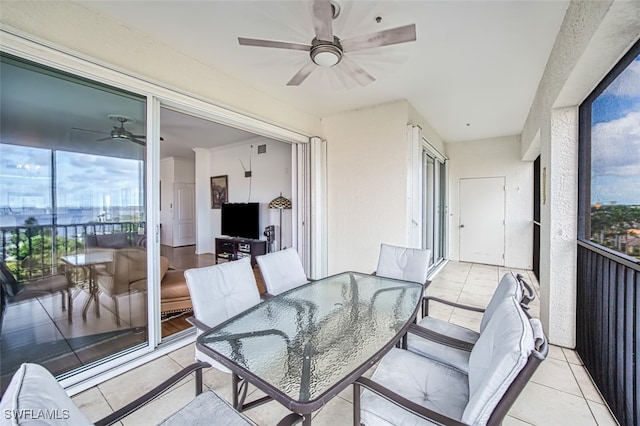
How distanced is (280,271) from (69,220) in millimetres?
1590

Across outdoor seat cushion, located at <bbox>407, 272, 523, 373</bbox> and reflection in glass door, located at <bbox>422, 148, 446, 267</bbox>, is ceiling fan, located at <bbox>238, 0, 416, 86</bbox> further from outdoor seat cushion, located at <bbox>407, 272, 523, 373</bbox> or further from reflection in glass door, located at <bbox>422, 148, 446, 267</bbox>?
reflection in glass door, located at <bbox>422, 148, 446, 267</bbox>

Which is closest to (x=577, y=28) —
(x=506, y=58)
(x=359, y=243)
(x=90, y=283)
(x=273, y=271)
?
(x=506, y=58)

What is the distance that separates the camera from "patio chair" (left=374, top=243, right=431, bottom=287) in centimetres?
245

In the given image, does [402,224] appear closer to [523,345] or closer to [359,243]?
[359,243]

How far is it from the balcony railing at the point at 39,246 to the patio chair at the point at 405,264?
8.25 feet

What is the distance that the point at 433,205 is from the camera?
201 inches

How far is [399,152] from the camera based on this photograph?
12.1 feet

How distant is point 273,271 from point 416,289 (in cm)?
118

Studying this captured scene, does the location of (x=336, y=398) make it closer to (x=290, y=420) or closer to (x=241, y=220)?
(x=290, y=420)

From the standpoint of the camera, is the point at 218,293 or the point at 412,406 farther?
the point at 218,293

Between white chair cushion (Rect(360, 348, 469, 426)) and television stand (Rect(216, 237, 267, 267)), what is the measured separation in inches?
166

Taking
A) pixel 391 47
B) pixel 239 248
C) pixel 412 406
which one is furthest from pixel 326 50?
pixel 239 248

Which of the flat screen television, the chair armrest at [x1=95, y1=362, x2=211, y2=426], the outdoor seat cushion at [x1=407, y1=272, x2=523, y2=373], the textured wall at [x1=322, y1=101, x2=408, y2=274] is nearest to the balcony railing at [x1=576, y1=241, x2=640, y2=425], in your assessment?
the outdoor seat cushion at [x1=407, y1=272, x2=523, y2=373]

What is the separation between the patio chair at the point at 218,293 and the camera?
166 cm
